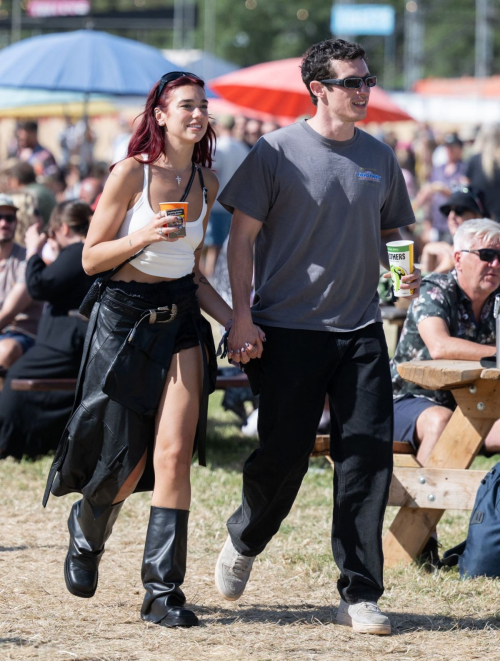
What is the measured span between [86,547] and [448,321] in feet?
6.59

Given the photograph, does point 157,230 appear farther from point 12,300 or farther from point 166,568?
point 12,300

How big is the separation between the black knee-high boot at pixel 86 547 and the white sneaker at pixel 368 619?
0.92 meters

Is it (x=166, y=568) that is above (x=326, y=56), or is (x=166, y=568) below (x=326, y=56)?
below

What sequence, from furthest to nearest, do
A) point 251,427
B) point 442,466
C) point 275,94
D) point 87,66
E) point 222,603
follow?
point 275,94 < point 87,66 < point 251,427 < point 442,466 < point 222,603

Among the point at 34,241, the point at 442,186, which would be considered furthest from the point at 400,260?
the point at 442,186

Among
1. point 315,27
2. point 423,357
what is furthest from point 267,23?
point 423,357

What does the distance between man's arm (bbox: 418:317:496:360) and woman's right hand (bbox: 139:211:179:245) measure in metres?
1.65

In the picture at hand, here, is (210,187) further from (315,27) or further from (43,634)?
(315,27)

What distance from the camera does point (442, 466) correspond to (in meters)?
Answer: 4.58

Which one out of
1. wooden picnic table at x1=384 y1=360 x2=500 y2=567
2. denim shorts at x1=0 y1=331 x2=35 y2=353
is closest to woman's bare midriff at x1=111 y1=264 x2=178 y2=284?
wooden picnic table at x1=384 y1=360 x2=500 y2=567

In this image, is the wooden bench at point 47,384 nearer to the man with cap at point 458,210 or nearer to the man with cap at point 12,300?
the man with cap at point 12,300

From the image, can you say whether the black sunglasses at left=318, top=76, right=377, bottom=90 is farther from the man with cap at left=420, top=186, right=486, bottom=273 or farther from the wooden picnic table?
the man with cap at left=420, top=186, right=486, bottom=273

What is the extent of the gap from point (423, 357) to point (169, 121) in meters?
1.91

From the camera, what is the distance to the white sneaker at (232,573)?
3.98 m
